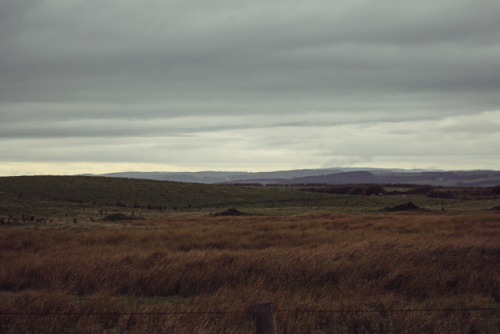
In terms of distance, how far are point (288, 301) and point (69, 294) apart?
542 cm

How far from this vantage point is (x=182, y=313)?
8930 mm

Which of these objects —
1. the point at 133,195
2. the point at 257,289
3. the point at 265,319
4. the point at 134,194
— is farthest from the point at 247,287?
the point at 134,194

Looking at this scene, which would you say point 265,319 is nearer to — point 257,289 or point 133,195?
point 257,289

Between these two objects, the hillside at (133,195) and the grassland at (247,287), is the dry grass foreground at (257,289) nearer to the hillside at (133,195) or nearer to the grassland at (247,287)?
the grassland at (247,287)

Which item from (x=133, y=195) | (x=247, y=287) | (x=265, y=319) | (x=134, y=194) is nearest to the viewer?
(x=265, y=319)

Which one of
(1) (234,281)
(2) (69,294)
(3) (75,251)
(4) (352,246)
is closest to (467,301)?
(1) (234,281)

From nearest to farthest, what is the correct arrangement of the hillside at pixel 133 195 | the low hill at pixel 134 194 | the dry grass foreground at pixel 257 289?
the dry grass foreground at pixel 257 289 → the hillside at pixel 133 195 → the low hill at pixel 134 194

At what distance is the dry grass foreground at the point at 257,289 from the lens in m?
8.82

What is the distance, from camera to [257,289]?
11359 mm

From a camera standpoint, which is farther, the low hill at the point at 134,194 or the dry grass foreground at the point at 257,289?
the low hill at the point at 134,194

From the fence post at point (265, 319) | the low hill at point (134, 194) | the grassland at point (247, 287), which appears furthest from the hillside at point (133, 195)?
the fence post at point (265, 319)

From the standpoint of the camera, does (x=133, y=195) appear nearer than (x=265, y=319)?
No

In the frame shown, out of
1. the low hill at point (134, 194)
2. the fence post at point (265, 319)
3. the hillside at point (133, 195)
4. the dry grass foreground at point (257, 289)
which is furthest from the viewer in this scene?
the low hill at point (134, 194)

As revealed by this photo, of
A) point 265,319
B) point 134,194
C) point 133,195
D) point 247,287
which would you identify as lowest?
point 133,195
